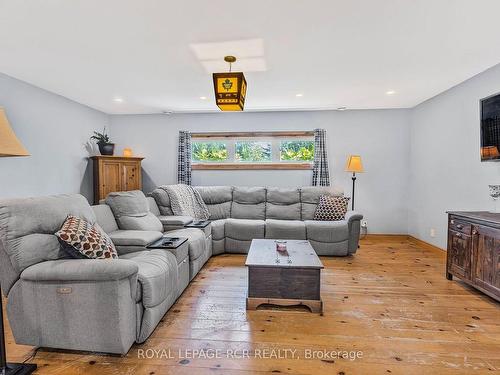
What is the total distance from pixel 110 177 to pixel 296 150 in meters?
3.29

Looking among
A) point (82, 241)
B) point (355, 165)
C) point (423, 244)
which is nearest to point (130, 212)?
point (82, 241)

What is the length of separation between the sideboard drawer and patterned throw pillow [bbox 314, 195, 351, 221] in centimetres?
143

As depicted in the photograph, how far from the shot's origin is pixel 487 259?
2562 millimetres

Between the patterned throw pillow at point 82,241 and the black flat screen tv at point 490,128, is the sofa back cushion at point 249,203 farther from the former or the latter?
the black flat screen tv at point 490,128

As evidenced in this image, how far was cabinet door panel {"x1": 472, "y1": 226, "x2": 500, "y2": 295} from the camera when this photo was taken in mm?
2457

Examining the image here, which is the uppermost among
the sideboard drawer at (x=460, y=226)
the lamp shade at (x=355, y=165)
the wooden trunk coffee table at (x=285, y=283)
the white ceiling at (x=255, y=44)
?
the white ceiling at (x=255, y=44)

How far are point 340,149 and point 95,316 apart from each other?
4.51 meters

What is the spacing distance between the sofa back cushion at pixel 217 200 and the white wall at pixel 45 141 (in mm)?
1951

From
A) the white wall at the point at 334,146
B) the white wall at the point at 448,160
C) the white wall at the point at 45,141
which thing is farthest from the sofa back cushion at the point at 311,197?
the white wall at the point at 45,141

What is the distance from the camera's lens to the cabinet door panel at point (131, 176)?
4.77m

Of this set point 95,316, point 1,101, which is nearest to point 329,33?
point 95,316
